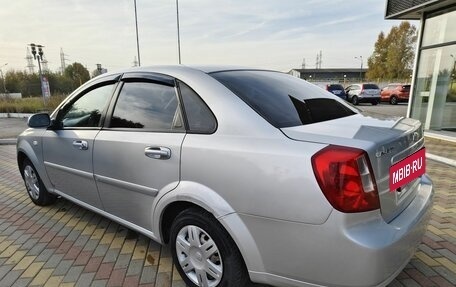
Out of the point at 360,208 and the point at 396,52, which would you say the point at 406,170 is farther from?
the point at 396,52

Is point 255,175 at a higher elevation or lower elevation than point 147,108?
lower

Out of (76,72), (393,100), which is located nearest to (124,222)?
(393,100)

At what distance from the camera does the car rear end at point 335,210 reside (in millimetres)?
1664

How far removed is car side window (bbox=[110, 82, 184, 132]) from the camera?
242cm

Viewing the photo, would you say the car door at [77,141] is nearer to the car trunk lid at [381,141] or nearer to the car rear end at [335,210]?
the car rear end at [335,210]

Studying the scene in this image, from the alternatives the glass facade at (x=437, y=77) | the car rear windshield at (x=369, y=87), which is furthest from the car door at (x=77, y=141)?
the car rear windshield at (x=369, y=87)

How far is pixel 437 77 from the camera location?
9.20 m

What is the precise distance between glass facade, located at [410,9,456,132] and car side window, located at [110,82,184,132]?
332 inches

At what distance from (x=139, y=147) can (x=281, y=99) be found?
3.51 ft

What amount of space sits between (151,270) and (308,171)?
1687 millimetres

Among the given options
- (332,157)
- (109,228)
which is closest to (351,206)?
(332,157)

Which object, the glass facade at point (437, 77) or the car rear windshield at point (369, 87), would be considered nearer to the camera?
the glass facade at point (437, 77)

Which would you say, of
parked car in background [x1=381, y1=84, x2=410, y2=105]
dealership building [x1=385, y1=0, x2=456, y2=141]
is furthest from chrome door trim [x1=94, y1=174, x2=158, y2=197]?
parked car in background [x1=381, y1=84, x2=410, y2=105]

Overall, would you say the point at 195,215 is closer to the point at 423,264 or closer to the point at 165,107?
the point at 165,107
